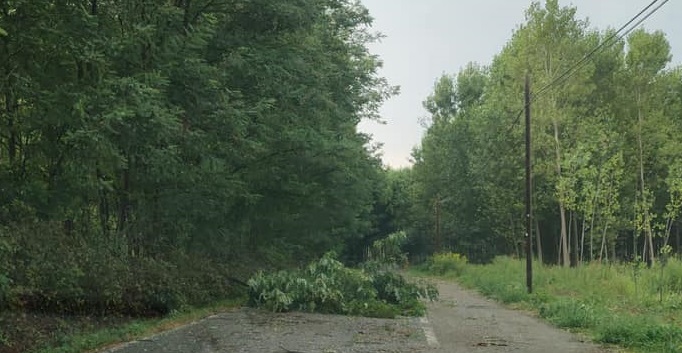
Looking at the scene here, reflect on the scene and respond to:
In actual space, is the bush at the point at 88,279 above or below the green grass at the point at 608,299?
above

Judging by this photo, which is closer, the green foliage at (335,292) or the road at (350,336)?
the road at (350,336)

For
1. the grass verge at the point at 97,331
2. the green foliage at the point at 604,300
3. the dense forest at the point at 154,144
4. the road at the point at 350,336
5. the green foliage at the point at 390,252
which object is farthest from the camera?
the green foliage at the point at 390,252

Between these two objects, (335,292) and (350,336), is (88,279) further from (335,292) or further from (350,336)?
(335,292)

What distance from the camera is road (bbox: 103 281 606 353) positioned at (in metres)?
10.3

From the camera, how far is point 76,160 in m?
10.9

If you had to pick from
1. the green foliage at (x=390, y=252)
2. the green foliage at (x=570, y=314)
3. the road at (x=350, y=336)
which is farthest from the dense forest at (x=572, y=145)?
the road at (x=350, y=336)

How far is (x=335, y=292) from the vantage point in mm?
15594

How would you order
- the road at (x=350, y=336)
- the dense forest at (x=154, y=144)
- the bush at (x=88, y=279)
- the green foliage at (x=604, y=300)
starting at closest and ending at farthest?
the bush at (x=88, y=279) < the road at (x=350, y=336) < the dense forest at (x=154, y=144) < the green foliage at (x=604, y=300)

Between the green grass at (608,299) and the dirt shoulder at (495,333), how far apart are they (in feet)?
1.92

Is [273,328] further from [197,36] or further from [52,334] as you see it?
[197,36]

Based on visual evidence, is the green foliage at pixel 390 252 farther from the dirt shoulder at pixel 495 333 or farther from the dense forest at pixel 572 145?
the dense forest at pixel 572 145

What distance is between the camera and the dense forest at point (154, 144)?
34.3 feet

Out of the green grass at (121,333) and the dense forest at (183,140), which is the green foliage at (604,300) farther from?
the green grass at (121,333)

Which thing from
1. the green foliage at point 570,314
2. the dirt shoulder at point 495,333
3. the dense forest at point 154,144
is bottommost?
the dirt shoulder at point 495,333
